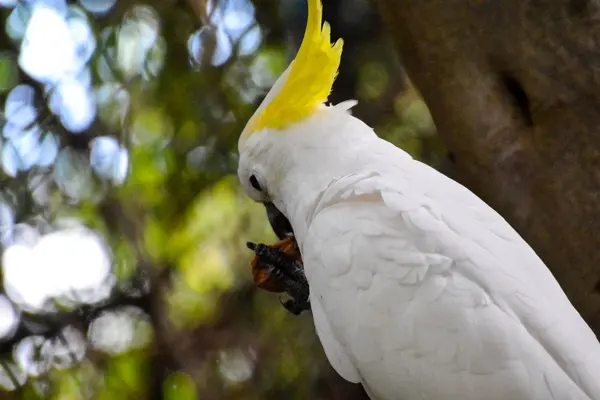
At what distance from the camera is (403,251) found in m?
1.25

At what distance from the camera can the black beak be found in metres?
1.70

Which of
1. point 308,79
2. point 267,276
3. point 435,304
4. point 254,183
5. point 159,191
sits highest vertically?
point 308,79

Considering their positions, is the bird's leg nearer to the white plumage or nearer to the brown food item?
the brown food item

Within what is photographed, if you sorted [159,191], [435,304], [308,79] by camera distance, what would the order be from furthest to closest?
[159,191] → [308,79] → [435,304]

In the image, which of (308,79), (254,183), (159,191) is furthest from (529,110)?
(159,191)

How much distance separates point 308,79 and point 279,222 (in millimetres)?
377

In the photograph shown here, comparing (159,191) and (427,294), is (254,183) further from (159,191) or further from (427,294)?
(159,191)

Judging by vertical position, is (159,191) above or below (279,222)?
below

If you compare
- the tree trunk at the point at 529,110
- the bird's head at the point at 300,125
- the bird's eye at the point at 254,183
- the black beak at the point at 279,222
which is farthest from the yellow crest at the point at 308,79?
the tree trunk at the point at 529,110

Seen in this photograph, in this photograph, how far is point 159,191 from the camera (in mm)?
2812

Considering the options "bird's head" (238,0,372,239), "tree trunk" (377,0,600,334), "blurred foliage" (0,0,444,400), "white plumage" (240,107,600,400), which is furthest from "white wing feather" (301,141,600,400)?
"blurred foliage" (0,0,444,400)

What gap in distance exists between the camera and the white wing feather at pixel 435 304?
3.78 feet

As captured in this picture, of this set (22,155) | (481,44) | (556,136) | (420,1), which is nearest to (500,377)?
(556,136)

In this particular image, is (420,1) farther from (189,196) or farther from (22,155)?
(22,155)
